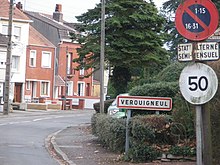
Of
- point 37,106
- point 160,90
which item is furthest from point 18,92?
point 160,90

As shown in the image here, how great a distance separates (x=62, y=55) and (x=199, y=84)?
5886cm

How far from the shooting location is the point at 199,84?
8.22 m

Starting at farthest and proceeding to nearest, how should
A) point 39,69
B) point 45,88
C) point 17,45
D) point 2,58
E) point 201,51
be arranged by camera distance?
point 45,88
point 39,69
point 17,45
point 2,58
point 201,51

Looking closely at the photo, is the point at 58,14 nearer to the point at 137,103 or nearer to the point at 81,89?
the point at 81,89

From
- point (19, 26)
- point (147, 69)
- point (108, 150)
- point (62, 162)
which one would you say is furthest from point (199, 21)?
point (19, 26)

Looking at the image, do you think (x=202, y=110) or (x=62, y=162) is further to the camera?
(x=62, y=162)

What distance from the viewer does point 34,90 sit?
61.0 metres

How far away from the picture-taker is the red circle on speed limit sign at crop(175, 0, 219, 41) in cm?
826

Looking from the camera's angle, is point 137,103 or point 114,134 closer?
point 137,103

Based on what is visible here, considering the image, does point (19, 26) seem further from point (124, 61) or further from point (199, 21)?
point (199, 21)

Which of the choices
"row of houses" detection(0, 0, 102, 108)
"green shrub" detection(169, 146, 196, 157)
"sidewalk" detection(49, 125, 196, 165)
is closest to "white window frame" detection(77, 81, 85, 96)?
"row of houses" detection(0, 0, 102, 108)

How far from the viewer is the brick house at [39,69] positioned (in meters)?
59.9

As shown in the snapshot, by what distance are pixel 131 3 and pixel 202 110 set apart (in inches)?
875

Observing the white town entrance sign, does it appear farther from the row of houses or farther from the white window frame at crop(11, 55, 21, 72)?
the white window frame at crop(11, 55, 21, 72)
